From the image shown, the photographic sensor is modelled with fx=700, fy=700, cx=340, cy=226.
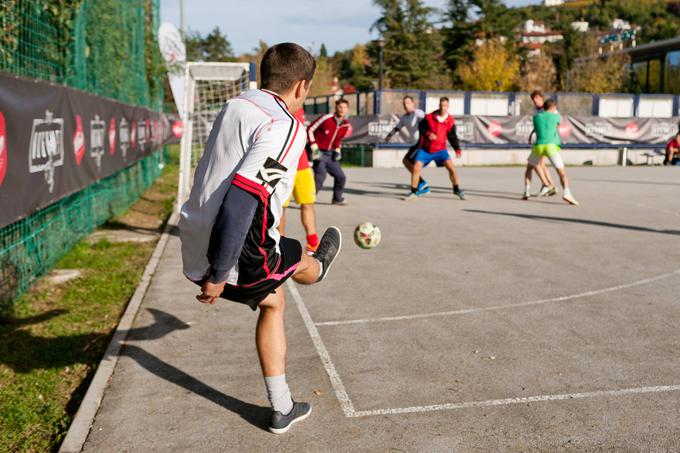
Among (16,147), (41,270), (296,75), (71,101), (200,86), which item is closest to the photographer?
(296,75)

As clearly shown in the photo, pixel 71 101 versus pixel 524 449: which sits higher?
pixel 71 101

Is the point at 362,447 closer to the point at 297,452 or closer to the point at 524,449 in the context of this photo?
the point at 297,452

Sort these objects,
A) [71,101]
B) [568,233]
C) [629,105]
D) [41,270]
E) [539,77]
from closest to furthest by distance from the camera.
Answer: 1. [41,270]
2. [71,101]
3. [568,233]
4. [629,105]
5. [539,77]

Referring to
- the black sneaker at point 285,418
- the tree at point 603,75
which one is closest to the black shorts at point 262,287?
the black sneaker at point 285,418

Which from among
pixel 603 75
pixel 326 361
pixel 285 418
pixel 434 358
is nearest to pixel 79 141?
pixel 326 361

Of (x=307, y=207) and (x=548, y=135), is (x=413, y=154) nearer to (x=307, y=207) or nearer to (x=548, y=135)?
(x=548, y=135)

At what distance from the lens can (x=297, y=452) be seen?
3.63 meters

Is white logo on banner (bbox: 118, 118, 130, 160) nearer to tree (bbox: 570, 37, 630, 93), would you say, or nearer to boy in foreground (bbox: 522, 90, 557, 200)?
boy in foreground (bbox: 522, 90, 557, 200)

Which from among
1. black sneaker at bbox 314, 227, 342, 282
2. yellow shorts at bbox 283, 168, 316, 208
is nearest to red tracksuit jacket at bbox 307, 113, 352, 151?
yellow shorts at bbox 283, 168, 316, 208

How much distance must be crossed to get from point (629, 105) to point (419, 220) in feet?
85.6

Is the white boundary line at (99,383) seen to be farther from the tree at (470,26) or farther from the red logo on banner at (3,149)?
the tree at (470,26)

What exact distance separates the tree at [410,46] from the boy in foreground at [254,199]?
73.9 m

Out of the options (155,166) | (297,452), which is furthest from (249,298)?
(155,166)

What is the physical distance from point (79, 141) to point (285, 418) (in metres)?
A: 6.10
